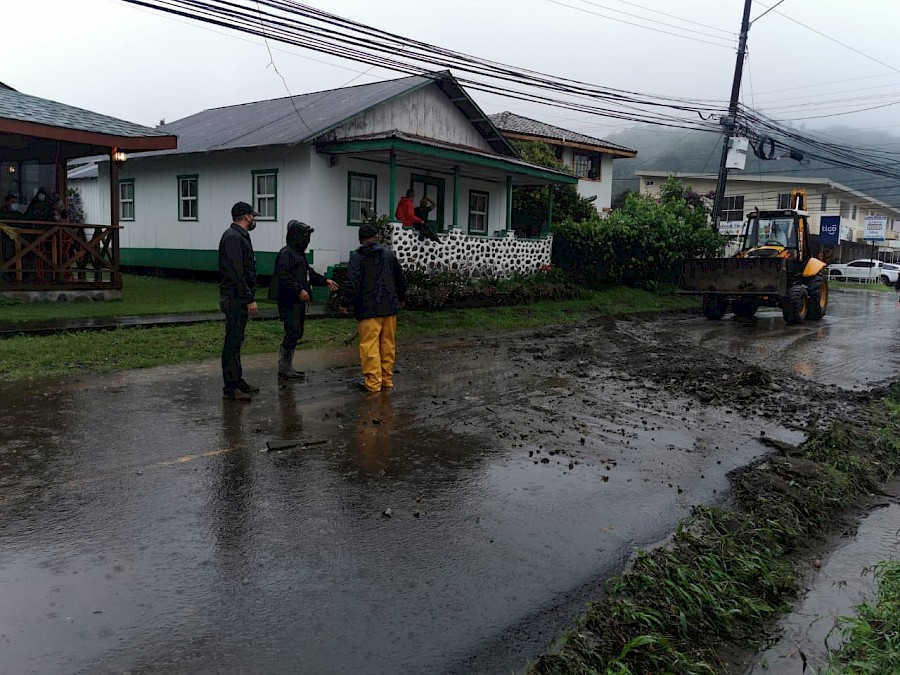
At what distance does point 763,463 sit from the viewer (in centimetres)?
624

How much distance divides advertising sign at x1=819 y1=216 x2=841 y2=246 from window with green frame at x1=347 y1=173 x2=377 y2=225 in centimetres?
3362

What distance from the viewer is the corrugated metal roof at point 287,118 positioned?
18406 mm

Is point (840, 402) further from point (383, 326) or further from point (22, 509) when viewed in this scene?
point (22, 509)

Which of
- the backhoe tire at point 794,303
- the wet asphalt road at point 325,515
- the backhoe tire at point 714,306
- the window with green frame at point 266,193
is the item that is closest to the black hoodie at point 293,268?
the wet asphalt road at point 325,515

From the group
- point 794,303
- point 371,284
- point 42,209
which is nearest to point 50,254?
point 42,209

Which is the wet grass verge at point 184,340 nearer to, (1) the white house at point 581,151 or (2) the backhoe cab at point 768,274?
(2) the backhoe cab at point 768,274

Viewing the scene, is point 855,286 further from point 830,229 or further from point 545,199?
point 545,199

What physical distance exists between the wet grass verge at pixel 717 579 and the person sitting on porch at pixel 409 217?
12.3 meters

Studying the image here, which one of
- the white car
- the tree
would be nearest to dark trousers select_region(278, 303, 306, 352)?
the tree

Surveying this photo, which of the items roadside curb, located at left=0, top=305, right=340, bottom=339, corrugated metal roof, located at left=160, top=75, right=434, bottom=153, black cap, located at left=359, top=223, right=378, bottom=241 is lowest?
roadside curb, located at left=0, top=305, right=340, bottom=339

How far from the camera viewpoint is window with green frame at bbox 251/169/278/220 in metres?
19.1

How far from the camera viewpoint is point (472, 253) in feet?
64.2

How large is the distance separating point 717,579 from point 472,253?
1589 centimetres

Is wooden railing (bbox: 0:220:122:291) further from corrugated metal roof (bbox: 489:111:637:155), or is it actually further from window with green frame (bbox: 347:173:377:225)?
corrugated metal roof (bbox: 489:111:637:155)
